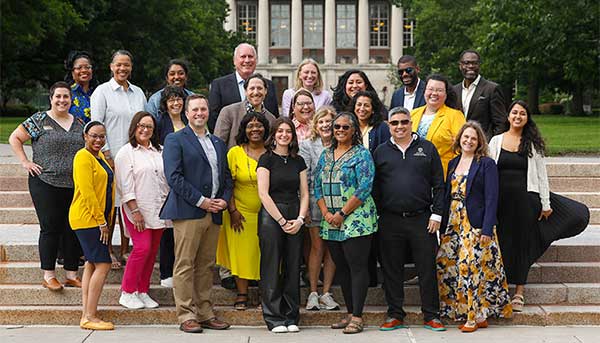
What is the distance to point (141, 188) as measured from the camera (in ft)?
28.6

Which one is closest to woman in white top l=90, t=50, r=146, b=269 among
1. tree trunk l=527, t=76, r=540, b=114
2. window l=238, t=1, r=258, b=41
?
tree trunk l=527, t=76, r=540, b=114

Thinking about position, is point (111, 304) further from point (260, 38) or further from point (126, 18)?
point (260, 38)

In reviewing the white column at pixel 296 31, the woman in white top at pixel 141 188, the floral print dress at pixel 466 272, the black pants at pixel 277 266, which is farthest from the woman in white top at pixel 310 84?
the white column at pixel 296 31

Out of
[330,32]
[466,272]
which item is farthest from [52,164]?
[330,32]

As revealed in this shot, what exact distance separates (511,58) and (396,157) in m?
33.2

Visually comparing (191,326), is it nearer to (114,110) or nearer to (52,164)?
(52,164)

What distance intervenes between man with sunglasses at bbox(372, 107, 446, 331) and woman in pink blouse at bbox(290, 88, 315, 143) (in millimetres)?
850

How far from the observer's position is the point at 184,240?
8445mm

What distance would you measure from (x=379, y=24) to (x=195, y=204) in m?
90.9

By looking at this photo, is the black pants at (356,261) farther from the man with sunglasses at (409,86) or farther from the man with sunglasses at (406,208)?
the man with sunglasses at (409,86)

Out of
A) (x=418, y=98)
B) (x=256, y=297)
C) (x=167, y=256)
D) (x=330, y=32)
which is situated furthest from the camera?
(x=330, y=32)

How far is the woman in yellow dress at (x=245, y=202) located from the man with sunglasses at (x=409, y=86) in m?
1.85

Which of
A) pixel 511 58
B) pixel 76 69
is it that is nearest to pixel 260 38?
pixel 511 58

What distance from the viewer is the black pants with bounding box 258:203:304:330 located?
853cm
